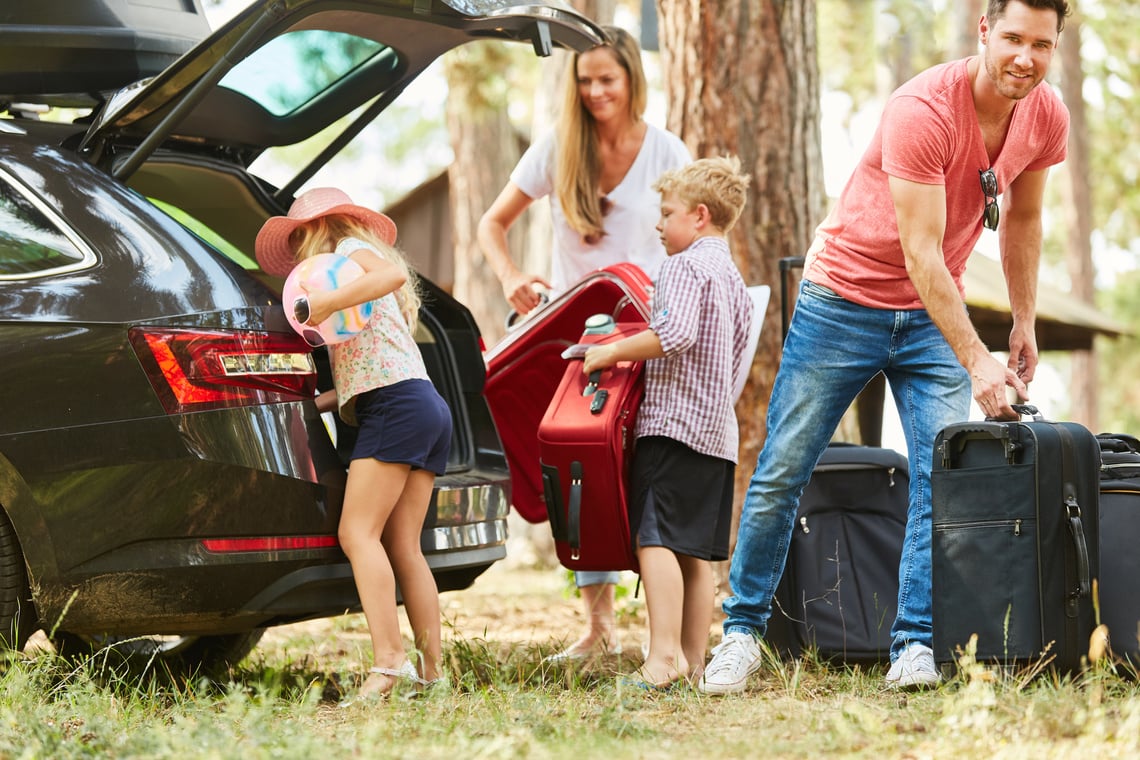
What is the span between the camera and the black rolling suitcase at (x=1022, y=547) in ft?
11.6

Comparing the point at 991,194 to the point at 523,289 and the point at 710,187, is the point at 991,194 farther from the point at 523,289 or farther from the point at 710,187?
the point at 523,289

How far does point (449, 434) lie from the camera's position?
4.11 meters

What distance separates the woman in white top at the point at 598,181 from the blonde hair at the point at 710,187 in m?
0.65

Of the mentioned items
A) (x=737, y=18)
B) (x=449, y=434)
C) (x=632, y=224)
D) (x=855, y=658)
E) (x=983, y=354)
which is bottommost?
(x=855, y=658)

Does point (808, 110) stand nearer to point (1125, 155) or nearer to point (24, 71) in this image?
point (24, 71)

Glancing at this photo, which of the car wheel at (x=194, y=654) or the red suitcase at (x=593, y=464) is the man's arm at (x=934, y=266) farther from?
the car wheel at (x=194, y=654)

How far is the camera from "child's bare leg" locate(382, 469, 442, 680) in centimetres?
402

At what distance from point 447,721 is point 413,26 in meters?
2.18

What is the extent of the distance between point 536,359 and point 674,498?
96cm

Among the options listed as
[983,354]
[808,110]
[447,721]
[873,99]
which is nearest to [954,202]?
[983,354]

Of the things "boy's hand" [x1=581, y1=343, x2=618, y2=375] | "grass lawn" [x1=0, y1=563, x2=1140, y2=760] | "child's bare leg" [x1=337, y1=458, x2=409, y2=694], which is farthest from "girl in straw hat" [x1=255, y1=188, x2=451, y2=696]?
"boy's hand" [x1=581, y1=343, x2=618, y2=375]

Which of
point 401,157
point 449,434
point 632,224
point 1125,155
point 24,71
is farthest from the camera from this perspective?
point 401,157

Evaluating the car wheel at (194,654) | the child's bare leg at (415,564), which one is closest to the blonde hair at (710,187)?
the child's bare leg at (415,564)

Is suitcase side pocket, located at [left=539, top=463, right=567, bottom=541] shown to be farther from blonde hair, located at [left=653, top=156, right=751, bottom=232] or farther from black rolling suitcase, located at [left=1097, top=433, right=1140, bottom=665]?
black rolling suitcase, located at [left=1097, top=433, right=1140, bottom=665]
